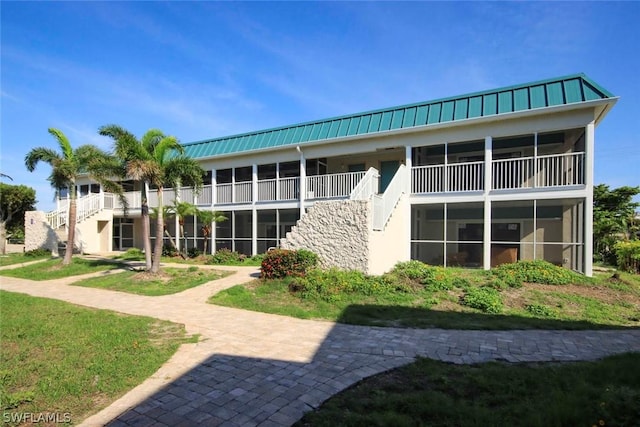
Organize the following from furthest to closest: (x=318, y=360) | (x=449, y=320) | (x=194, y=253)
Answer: (x=194, y=253), (x=449, y=320), (x=318, y=360)

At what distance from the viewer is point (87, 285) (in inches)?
500

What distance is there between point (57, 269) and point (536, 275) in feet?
63.0

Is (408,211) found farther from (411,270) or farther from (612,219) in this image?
(612,219)

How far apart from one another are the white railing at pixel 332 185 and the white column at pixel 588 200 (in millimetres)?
8041

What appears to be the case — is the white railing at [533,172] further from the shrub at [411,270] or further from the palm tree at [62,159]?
the palm tree at [62,159]

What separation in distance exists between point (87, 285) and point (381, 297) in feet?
34.9

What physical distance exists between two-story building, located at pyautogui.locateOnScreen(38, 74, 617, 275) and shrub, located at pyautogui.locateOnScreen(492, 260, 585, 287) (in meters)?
1.32

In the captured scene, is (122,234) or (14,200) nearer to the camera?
(122,234)

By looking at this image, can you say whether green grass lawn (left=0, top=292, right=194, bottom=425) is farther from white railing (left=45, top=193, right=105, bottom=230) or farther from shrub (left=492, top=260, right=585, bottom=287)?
white railing (left=45, top=193, right=105, bottom=230)

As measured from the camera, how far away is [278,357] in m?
5.36

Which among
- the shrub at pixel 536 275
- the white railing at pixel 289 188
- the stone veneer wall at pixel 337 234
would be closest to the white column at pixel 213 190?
the white railing at pixel 289 188

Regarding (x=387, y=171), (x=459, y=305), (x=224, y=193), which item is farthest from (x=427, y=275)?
(x=224, y=193)

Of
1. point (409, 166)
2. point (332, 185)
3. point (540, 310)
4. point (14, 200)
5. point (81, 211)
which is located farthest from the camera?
point (14, 200)

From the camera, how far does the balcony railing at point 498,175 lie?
42.3 feet
